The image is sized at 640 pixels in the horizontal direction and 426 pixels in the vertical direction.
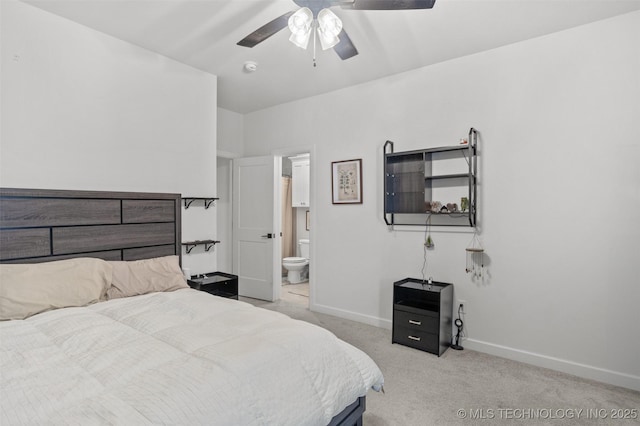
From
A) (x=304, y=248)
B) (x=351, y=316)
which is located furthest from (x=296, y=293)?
(x=351, y=316)

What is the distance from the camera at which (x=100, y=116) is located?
2.81 m

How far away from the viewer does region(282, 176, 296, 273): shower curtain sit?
20.5 ft

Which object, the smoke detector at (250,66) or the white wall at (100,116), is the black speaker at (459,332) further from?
the smoke detector at (250,66)

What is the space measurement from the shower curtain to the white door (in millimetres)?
1311

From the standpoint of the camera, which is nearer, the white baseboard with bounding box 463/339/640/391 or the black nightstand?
the white baseboard with bounding box 463/339/640/391

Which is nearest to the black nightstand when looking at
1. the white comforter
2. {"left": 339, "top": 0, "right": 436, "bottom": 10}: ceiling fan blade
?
the white comforter

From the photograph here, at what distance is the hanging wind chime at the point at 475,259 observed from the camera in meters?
3.18

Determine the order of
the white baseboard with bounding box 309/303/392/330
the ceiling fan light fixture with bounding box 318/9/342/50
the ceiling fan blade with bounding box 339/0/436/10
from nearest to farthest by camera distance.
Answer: the ceiling fan blade with bounding box 339/0/436/10
the ceiling fan light fixture with bounding box 318/9/342/50
the white baseboard with bounding box 309/303/392/330

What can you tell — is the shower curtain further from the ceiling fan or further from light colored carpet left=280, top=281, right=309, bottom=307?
the ceiling fan

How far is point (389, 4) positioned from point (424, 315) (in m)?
2.47

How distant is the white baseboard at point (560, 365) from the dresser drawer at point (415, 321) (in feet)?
1.48

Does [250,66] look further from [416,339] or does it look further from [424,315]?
[416,339]

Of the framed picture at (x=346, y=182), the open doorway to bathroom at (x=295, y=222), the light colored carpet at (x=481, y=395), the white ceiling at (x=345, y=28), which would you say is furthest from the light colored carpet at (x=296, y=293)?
the white ceiling at (x=345, y=28)

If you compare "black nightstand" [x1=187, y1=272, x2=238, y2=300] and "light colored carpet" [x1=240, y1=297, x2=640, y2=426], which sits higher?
"black nightstand" [x1=187, y1=272, x2=238, y2=300]
